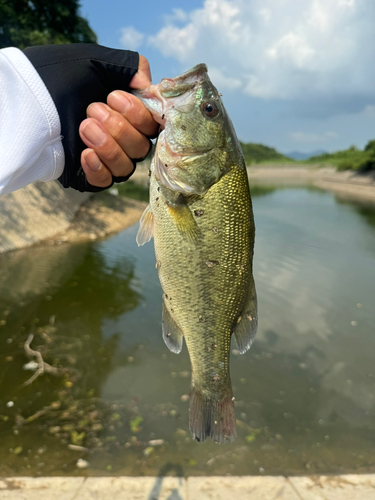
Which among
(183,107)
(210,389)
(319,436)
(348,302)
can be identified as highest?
(183,107)

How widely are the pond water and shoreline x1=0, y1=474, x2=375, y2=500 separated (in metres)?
0.30

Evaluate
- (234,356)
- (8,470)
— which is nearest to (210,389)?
(8,470)

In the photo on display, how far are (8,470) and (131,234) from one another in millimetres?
11286

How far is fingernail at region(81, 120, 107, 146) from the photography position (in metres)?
1.87

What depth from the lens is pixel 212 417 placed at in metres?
2.01

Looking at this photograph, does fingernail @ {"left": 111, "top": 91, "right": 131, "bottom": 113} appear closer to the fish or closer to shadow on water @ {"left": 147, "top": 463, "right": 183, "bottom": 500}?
the fish

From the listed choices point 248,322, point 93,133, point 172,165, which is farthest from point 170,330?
point 93,133

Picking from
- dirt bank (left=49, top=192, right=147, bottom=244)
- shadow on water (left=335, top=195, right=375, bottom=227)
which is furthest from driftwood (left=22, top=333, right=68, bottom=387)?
shadow on water (left=335, top=195, right=375, bottom=227)

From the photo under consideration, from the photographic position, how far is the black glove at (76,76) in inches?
71.4

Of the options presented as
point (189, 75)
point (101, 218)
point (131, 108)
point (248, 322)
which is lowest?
point (101, 218)

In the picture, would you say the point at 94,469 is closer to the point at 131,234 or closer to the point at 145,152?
the point at 145,152

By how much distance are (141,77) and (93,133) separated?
19.1 inches

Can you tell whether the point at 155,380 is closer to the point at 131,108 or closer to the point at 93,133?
the point at 93,133

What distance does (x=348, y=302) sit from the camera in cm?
803
